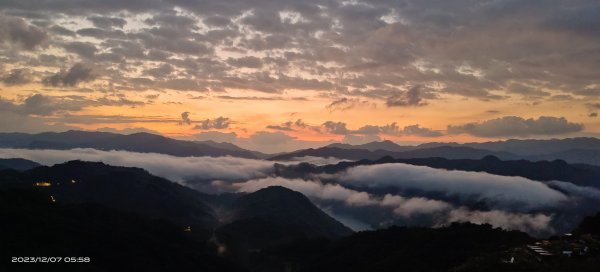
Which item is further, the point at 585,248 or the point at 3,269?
the point at 3,269

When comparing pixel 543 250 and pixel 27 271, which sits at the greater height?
pixel 543 250

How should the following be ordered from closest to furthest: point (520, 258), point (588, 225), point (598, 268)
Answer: point (598, 268), point (520, 258), point (588, 225)

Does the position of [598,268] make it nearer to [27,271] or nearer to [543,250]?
[543,250]

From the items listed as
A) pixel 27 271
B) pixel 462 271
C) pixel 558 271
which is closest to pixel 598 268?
pixel 558 271

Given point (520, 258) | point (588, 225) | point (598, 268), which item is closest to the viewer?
point (598, 268)

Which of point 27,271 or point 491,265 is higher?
point 491,265

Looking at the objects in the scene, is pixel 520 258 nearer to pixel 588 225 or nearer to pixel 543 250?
pixel 543 250

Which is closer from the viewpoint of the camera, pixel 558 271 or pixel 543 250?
pixel 558 271

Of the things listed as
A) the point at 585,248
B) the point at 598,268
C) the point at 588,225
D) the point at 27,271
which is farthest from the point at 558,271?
the point at 27,271
